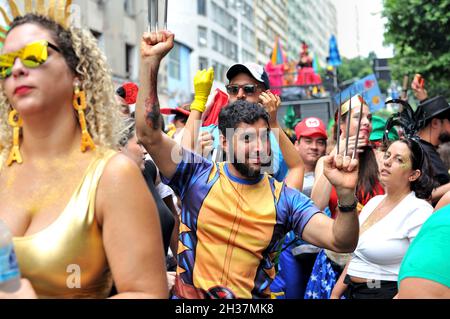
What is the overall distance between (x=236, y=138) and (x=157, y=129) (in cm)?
47

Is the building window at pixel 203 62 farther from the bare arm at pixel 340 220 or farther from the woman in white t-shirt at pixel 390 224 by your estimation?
the bare arm at pixel 340 220

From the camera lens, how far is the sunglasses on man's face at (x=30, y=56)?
6.78 feet

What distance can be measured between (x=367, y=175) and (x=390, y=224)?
1053 mm

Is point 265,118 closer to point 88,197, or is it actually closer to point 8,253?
point 88,197

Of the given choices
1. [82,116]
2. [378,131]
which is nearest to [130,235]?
[82,116]

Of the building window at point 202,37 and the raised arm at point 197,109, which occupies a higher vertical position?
the building window at point 202,37

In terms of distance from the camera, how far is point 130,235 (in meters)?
1.97

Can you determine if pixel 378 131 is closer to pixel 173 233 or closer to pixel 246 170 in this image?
pixel 173 233

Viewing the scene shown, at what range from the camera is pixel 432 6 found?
50.6 feet

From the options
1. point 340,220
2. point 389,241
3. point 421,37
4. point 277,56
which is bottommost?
point 389,241

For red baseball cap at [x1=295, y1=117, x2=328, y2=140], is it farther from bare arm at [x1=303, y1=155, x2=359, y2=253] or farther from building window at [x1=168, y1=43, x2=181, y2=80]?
building window at [x1=168, y1=43, x2=181, y2=80]

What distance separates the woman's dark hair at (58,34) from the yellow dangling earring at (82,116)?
0.08 m

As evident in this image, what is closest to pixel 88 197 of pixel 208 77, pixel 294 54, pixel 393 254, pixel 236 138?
pixel 236 138

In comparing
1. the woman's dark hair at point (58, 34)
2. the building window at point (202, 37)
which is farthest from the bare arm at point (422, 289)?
the building window at point (202, 37)
